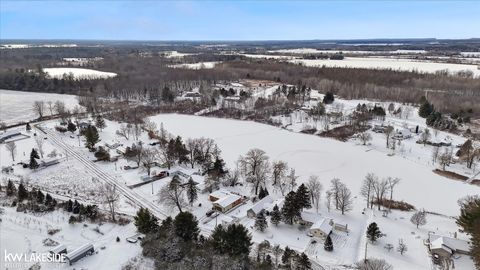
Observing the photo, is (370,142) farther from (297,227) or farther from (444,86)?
(444,86)

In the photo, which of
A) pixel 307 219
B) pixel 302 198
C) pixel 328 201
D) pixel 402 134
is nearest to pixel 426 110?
pixel 402 134

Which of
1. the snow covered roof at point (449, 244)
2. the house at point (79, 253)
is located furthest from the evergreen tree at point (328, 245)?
the house at point (79, 253)

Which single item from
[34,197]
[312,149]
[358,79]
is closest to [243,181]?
[312,149]

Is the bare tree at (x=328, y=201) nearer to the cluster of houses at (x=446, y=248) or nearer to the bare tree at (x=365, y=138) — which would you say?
the cluster of houses at (x=446, y=248)

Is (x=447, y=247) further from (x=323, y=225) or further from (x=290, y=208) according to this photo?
(x=290, y=208)

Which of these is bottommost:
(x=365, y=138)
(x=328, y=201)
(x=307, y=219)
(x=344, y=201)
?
(x=307, y=219)

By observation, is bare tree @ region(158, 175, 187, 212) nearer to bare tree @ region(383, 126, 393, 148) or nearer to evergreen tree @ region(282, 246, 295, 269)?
evergreen tree @ region(282, 246, 295, 269)
